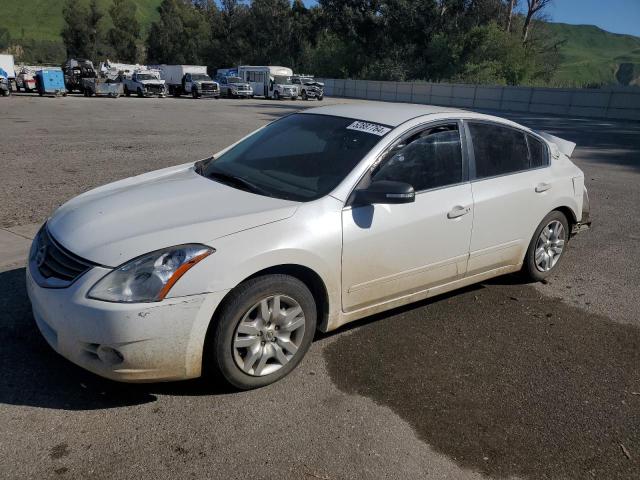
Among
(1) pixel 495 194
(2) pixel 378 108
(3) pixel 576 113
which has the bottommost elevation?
(3) pixel 576 113

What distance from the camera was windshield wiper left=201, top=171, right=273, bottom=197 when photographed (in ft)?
11.4

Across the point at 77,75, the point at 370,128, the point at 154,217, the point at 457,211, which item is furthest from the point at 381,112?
the point at 77,75

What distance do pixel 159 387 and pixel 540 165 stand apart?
3630mm

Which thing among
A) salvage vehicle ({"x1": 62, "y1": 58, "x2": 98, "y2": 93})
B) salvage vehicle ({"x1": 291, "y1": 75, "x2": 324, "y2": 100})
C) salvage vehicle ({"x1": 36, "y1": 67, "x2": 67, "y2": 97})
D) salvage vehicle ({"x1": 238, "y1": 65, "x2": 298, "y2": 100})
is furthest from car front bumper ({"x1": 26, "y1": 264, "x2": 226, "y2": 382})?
salvage vehicle ({"x1": 62, "y1": 58, "x2": 98, "y2": 93})

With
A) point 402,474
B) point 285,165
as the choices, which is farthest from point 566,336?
point 285,165

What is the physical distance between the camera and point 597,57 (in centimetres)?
15762

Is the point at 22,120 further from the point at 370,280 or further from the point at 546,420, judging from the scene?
the point at 546,420

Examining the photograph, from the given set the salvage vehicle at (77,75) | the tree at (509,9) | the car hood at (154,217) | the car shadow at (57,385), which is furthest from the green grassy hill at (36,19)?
the car shadow at (57,385)

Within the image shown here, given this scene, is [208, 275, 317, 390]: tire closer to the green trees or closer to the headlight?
the headlight

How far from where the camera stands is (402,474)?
2.54 metres

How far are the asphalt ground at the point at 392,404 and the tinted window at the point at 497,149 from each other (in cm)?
111

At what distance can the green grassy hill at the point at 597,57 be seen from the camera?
117 m

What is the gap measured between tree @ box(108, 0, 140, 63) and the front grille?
9316cm

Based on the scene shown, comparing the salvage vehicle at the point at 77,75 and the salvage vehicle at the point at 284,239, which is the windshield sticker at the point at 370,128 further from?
the salvage vehicle at the point at 77,75
